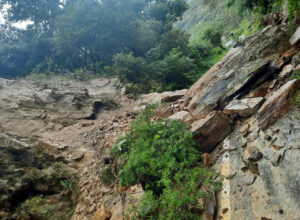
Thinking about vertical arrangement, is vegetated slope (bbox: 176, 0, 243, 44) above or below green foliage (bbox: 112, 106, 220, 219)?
above

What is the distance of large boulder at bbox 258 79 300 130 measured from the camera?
2.38 meters

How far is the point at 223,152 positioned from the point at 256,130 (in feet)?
1.88

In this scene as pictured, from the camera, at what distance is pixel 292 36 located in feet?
11.2

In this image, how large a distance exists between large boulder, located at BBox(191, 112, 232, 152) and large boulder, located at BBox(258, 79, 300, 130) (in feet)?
1.86

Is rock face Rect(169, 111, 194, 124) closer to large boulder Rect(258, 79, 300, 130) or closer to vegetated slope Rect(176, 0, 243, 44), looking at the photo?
large boulder Rect(258, 79, 300, 130)

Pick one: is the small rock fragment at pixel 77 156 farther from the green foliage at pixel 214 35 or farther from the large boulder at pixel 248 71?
the green foliage at pixel 214 35

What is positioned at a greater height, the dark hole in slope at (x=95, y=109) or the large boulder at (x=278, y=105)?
the dark hole in slope at (x=95, y=109)

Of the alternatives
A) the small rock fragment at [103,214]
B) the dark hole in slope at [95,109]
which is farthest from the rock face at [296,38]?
the dark hole in slope at [95,109]

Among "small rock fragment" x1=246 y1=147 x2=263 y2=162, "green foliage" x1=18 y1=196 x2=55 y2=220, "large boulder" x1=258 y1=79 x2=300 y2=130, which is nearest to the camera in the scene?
"small rock fragment" x1=246 y1=147 x2=263 y2=162

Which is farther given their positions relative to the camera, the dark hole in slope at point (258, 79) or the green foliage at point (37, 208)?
the dark hole in slope at point (258, 79)

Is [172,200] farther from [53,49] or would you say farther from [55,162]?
[53,49]

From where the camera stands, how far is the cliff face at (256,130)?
183 centimetres

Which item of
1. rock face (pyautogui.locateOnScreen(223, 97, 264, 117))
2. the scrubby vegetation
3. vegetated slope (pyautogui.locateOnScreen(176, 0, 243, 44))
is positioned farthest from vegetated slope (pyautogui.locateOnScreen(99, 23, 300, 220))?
vegetated slope (pyautogui.locateOnScreen(176, 0, 243, 44))

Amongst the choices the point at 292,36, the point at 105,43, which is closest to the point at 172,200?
the point at 292,36
